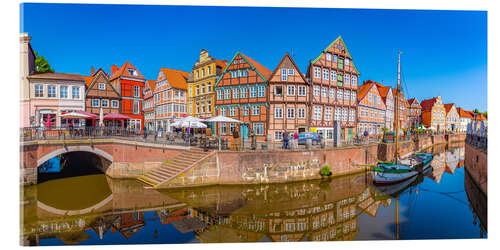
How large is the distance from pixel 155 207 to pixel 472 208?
51.5 feet

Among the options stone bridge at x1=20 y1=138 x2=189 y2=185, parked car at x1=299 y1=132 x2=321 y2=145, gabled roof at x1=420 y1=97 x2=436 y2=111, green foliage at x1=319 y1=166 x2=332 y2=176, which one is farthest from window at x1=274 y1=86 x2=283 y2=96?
gabled roof at x1=420 y1=97 x2=436 y2=111

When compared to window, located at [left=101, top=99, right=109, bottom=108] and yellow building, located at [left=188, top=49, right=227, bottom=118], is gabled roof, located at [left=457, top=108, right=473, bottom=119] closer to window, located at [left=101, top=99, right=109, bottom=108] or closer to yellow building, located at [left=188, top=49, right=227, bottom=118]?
yellow building, located at [left=188, top=49, right=227, bottom=118]

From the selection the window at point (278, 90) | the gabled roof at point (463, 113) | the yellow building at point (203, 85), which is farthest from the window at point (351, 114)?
the gabled roof at point (463, 113)

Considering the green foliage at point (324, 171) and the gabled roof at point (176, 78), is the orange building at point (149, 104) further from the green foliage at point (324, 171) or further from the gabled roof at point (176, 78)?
the green foliage at point (324, 171)

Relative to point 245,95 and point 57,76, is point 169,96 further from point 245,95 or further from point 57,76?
point 57,76

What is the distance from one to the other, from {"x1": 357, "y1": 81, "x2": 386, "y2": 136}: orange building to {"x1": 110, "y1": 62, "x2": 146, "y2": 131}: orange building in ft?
84.8

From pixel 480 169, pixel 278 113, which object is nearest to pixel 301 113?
pixel 278 113

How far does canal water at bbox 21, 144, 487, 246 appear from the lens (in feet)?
29.8

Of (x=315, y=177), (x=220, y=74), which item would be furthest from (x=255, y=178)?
(x=220, y=74)

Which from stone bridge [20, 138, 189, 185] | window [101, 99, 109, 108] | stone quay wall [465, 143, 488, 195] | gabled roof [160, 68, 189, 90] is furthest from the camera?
gabled roof [160, 68, 189, 90]

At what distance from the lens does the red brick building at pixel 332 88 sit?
899 inches

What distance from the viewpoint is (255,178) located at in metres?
15.1

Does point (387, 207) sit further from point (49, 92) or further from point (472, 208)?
point (49, 92)

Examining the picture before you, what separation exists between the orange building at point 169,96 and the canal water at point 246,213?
12586 millimetres
